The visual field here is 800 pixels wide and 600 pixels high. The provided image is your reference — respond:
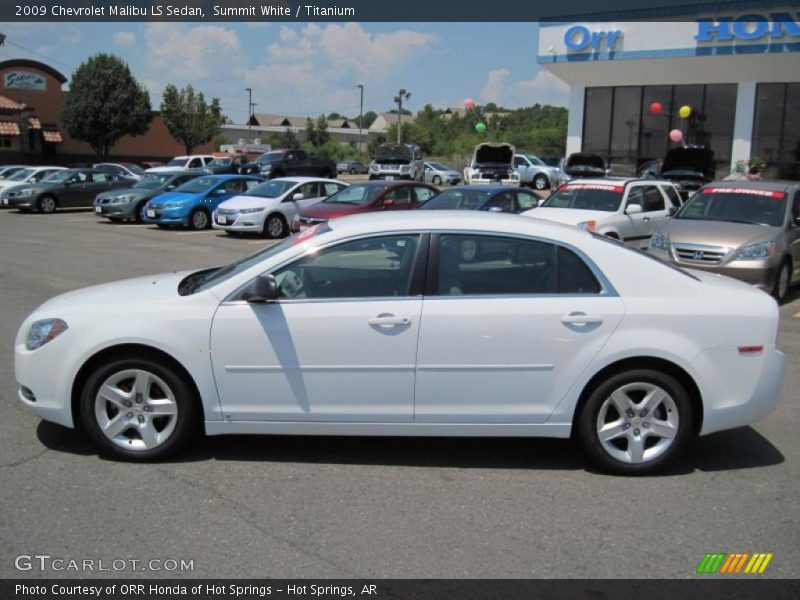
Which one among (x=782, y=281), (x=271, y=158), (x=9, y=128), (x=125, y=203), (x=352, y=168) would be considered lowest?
(x=782, y=281)

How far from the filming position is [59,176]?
84.7ft

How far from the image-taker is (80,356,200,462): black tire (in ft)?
14.9

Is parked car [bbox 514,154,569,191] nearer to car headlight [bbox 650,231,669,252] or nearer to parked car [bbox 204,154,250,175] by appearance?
parked car [bbox 204,154,250,175]

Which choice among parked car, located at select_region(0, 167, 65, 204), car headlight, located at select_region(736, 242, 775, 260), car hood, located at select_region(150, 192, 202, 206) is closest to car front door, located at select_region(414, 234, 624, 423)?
car headlight, located at select_region(736, 242, 775, 260)

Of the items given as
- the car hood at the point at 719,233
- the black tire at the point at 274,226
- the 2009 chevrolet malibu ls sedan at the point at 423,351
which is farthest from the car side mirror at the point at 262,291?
the black tire at the point at 274,226

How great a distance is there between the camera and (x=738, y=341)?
458 centimetres

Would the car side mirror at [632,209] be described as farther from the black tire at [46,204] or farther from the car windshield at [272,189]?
the black tire at [46,204]

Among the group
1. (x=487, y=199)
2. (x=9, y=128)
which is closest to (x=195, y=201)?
(x=487, y=199)

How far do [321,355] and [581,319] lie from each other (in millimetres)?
1570

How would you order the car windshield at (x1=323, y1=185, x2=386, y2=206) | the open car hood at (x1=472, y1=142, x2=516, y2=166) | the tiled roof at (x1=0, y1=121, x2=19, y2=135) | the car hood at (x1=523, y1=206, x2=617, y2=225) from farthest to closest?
the tiled roof at (x1=0, y1=121, x2=19, y2=135), the open car hood at (x1=472, y1=142, x2=516, y2=166), the car windshield at (x1=323, y1=185, x2=386, y2=206), the car hood at (x1=523, y1=206, x2=617, y2=225)

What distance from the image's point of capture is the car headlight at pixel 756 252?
10094mm

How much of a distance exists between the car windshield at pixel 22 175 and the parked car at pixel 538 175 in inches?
792

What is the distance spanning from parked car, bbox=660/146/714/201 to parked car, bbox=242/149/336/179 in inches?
584

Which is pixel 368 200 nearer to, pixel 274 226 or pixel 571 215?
pixel 274 226
